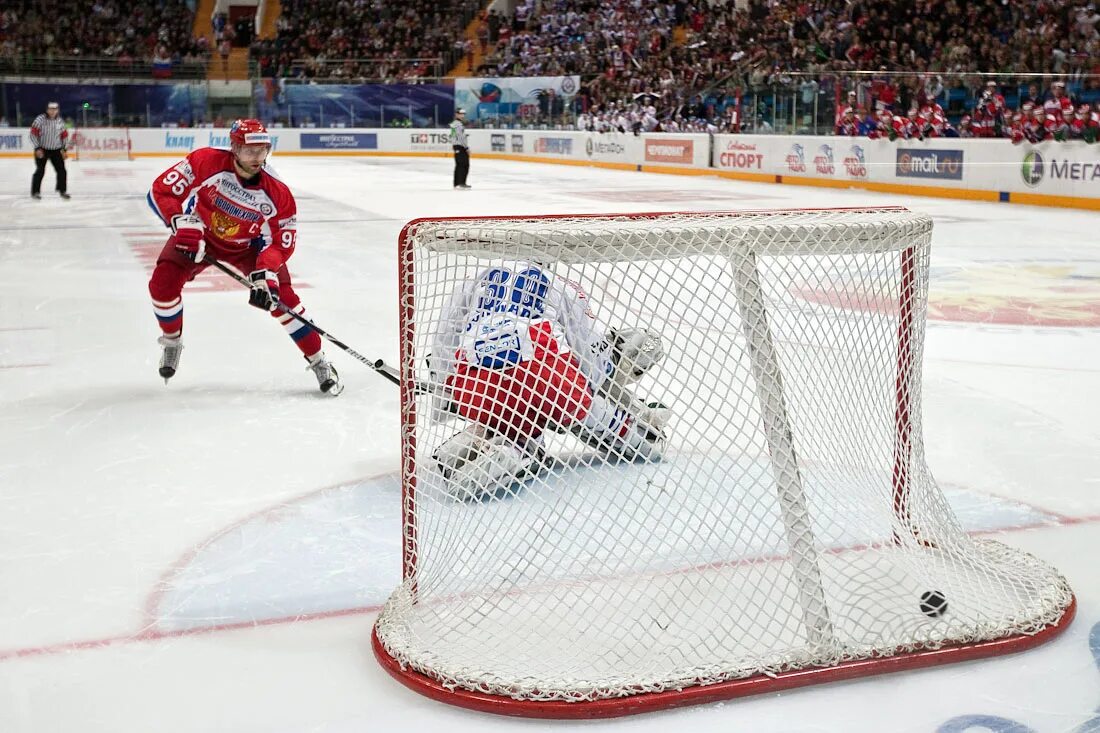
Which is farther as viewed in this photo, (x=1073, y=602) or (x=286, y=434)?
(x=286, y=434)

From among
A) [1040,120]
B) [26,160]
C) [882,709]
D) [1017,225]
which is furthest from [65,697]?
[26,160]

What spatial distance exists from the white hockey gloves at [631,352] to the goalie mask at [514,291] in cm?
20

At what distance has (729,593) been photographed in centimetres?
263

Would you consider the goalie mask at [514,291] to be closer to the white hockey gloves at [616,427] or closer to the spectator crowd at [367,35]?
the white hockey gloves at [616,427]

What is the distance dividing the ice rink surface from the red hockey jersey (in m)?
0.72

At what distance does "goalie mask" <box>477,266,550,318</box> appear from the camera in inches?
104

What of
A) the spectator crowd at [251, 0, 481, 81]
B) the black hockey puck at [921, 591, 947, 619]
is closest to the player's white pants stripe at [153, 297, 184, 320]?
the black hockey puck at [921, 591, 947, 619]

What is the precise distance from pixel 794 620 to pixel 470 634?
27.7 inches

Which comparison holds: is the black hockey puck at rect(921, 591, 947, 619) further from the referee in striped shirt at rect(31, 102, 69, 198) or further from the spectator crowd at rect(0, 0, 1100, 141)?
the referee in striped shirt at rect(31, 102, 69, 198)

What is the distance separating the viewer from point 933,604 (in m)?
2.51

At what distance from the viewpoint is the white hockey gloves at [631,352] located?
2625 millimetres

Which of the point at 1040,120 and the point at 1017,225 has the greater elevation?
the point at 1040,120

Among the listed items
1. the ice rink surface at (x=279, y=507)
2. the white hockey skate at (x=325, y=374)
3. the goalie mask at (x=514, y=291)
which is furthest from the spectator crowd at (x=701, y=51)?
the goalie mask at (x=514, y=291)

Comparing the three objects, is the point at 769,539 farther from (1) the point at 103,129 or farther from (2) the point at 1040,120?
(1) the point at 103,129
